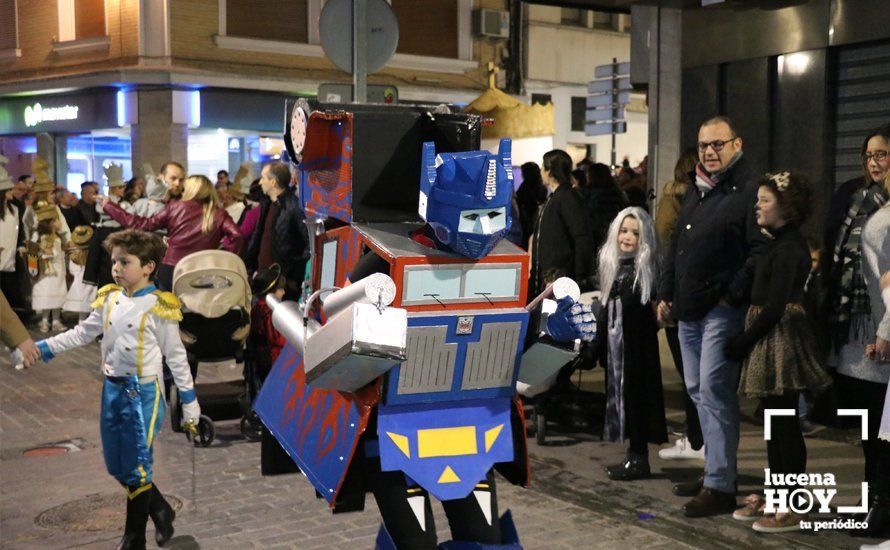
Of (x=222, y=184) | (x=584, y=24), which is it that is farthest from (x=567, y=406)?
(x=584, y=24)

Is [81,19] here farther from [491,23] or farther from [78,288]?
[78,288]

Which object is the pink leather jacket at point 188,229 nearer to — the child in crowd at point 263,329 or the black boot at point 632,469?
the child in crowd at point 263,329

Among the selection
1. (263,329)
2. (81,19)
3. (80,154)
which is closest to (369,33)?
(263,329)

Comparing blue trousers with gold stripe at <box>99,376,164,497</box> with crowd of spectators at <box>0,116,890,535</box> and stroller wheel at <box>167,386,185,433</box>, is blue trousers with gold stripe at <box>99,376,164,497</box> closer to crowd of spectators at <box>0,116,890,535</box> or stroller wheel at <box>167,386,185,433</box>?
crowd of spectators at <box>0,116,890,535</box>

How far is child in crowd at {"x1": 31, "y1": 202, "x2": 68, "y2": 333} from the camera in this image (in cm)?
1445

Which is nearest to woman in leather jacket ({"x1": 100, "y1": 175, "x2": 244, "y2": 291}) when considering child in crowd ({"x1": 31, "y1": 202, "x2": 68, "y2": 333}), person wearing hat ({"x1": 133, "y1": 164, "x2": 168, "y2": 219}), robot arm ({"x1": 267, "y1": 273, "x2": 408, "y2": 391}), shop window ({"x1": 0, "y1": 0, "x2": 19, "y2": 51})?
person wearing hat ({"x1": 133, "y1": 164, "x2": 168, "y2": 219})

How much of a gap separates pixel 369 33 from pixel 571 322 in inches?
199

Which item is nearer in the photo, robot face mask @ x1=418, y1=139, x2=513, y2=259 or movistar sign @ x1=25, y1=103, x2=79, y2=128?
robot face mask @ x1=418, y1=139, x2=513, y2=259

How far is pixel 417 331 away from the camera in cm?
400

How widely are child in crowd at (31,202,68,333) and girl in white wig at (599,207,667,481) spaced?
953 cm

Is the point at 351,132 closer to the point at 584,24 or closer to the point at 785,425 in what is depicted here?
the point at 785,425

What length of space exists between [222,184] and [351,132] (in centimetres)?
1232

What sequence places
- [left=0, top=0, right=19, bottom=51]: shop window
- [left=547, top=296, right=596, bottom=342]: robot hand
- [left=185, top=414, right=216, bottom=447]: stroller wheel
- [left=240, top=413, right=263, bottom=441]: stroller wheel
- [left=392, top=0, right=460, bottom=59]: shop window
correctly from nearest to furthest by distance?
[left=547, top=296, right=596, bottom=342]: robot hand
[left=185, top=414, right=216, bottom=447]: stroller wheel
[left=240, top=413, right=263, bottom=441]: stroller wheel
[left=0, top=0, right=19, bottom=51]: shop window
[left=392, top=0, right=460, bottom=59]: shop window

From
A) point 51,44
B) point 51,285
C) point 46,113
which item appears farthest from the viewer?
point 46,113
